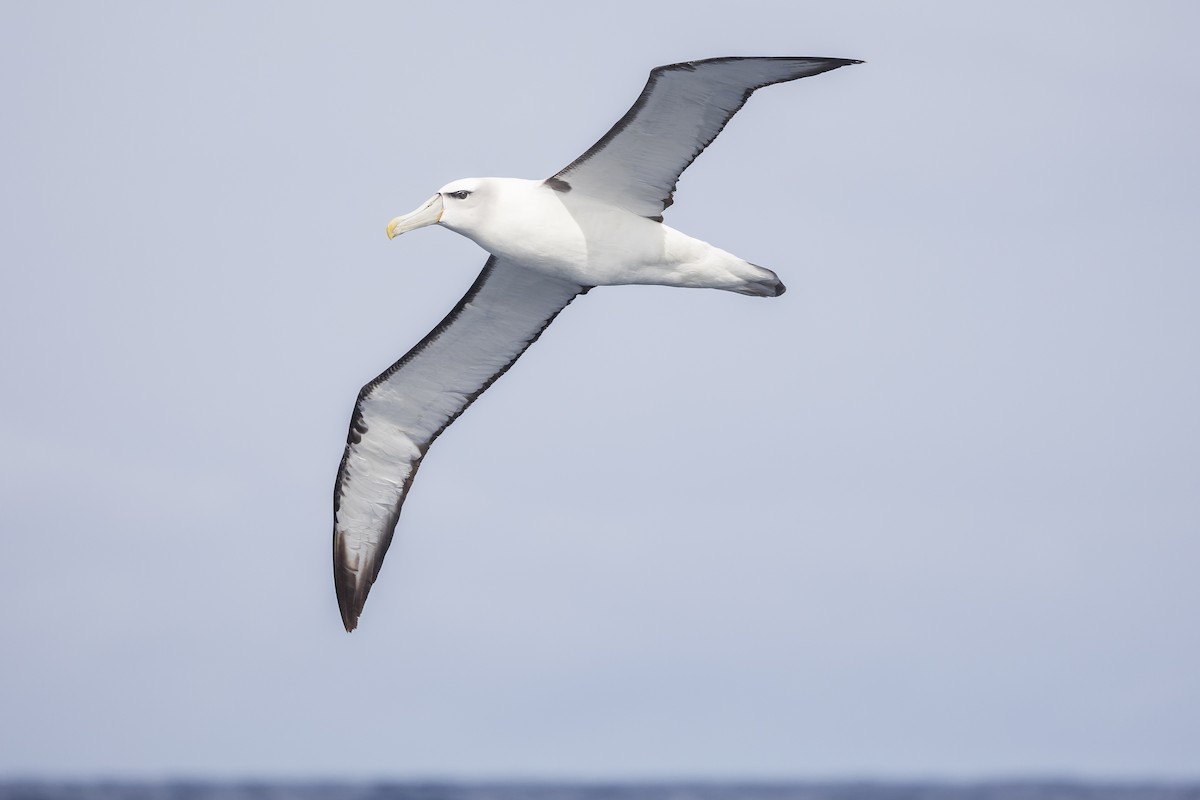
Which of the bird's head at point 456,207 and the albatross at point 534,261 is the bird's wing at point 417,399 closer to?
the albatross at point 534,261

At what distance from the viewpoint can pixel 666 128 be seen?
50.0 feet

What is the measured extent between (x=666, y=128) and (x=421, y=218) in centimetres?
236

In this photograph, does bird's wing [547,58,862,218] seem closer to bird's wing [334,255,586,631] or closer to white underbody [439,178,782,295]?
white underbody [439,178,782,295]

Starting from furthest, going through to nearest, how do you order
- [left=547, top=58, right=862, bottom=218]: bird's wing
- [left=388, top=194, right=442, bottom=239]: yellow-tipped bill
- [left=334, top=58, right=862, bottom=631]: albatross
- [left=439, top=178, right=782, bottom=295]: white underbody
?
[left=388, top=194, right=442, bottom=239]: yellow-tipped bill
[left=439, top=178, right=782, bottom=295]: white underbody
[left=334, top=58, right=862, bottom=631]: albatross
[left=547, top=58, right=862, bottom=218]: bird's wing

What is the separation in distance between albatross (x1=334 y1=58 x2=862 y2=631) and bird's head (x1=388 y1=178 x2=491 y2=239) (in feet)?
0.04

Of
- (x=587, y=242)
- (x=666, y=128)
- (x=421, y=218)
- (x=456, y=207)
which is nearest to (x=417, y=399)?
(x=421, y=218)

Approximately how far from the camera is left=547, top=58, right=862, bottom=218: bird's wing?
47.2ft

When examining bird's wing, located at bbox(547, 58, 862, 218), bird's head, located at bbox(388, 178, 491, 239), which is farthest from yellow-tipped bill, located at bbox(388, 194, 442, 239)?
bird's wing, located at bbox(547, 58, 862, 218)

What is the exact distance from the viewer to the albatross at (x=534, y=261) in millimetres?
15023

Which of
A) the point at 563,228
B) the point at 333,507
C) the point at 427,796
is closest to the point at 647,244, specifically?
the point at 563,228

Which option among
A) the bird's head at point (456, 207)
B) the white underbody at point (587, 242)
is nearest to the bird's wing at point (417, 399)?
the white underbody at point (587, 242)

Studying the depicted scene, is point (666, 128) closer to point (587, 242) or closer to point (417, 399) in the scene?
point (587, 242)

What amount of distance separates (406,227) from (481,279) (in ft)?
4.37

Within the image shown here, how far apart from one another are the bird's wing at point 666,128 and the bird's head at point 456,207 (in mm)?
657
